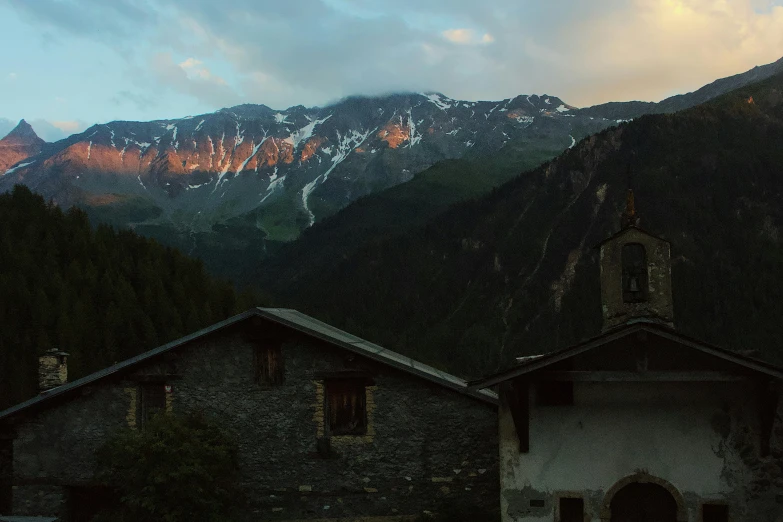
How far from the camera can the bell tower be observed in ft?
65.9

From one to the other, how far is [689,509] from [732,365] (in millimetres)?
3142

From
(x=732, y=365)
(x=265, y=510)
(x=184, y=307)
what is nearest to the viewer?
(x=732, y=365)

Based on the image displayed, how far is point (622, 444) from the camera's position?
731 inches

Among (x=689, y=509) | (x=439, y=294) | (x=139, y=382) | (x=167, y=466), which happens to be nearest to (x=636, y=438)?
(x=689, y=509)

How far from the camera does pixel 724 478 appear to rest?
18125 millimetres

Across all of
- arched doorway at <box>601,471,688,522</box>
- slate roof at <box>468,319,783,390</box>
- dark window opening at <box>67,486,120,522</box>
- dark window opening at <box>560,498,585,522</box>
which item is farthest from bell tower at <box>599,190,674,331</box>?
dark window opening at <box>67,486,120,522</box>

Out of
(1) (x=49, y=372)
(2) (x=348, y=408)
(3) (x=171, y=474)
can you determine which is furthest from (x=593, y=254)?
(3) (x=171, y=474)

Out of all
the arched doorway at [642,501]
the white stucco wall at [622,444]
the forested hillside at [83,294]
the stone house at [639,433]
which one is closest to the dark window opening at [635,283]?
the stone house at [639,433]

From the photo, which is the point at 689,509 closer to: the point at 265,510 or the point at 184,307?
the point at 265,510

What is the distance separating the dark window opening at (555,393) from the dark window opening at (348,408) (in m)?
4.62

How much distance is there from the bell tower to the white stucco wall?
2068 mm

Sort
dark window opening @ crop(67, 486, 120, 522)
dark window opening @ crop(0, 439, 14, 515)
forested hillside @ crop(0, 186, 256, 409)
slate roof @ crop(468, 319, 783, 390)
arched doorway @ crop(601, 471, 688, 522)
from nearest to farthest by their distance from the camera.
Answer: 1. slate roof @ crop(468, 319, 783, 390)
2. arched doorway @ crop(601, 471, 688, 522)
3. dark window opening @ crop(67, 486, 120, 522)
4. dark window opening @ crop(0, 439, 14, 515)
5. forested hillside @ crop(0, 186, 256, 409)

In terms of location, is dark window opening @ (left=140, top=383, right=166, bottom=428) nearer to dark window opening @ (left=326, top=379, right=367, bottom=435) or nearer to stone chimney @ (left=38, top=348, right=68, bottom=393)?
stone chimney @ (left=38, top=348, right=68, bottom=393)

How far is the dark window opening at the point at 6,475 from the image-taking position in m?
22.2
